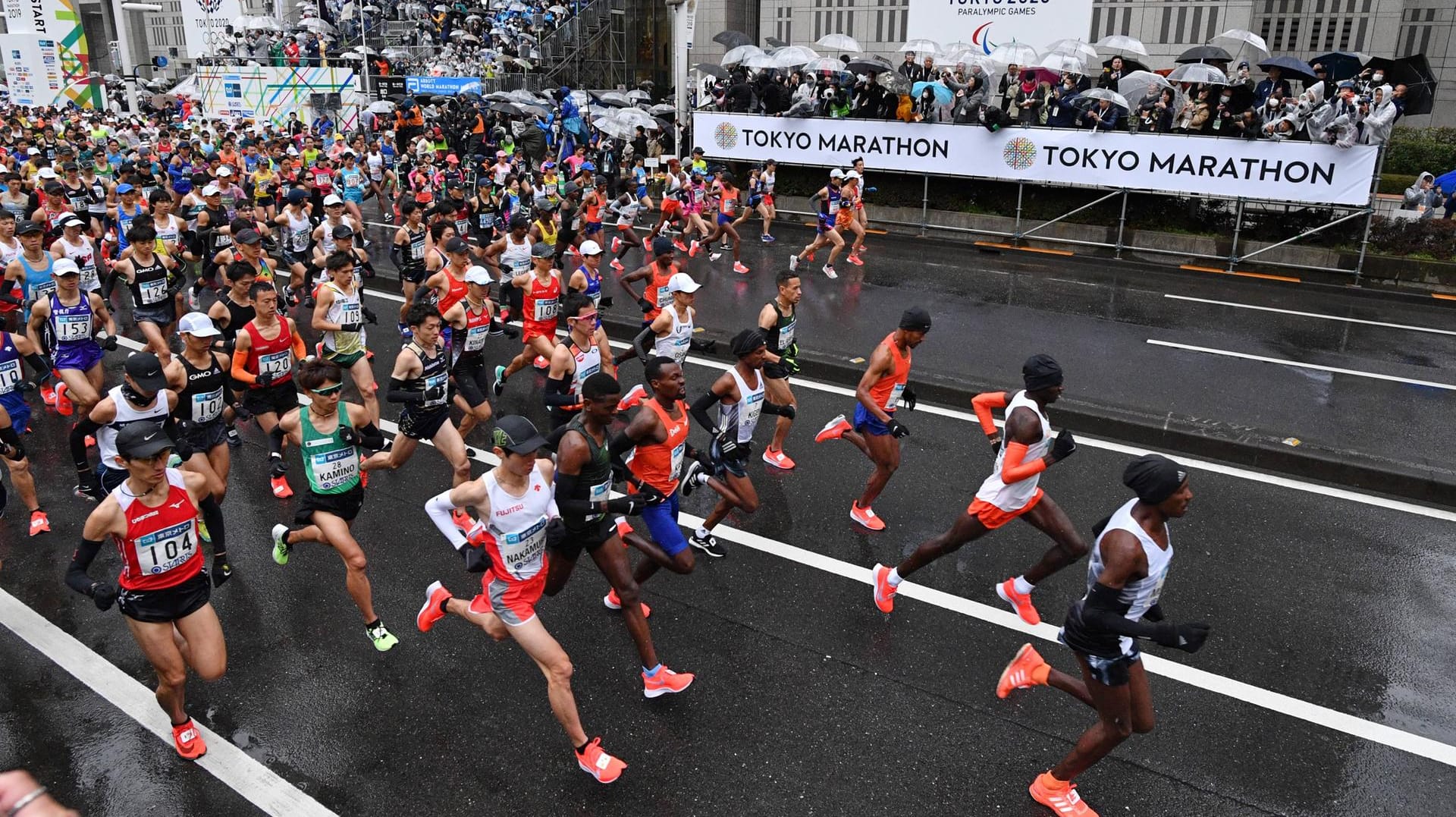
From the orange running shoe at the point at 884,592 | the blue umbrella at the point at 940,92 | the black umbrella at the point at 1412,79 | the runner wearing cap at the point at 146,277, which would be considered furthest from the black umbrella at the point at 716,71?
the orange running shoe at the point at 884,592

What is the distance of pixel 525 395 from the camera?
10422mm

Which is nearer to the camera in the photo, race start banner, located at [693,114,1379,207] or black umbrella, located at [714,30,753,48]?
race start banner, located at [693,114,1379,207]

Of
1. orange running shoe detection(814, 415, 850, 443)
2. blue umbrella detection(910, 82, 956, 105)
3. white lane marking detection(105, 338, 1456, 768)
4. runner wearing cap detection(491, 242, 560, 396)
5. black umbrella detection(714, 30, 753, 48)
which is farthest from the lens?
black umbrella detection(714, 30, 753, 48)

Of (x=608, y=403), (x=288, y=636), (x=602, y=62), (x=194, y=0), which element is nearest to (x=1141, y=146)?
(x=608, y=403)

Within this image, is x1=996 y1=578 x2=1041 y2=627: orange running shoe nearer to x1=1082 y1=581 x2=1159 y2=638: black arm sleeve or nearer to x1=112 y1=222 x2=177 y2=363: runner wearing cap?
x1=1082 y1=581 x2=1159 y2=638: black arm sleeve

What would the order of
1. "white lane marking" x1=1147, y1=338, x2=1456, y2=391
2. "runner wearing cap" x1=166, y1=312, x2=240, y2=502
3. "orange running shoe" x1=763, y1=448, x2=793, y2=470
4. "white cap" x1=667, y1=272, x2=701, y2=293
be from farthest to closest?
"white lane marking" x1=1147, y1=338, x2=1456, y2=391
"orange running shoe" x1=763, y1=448, x2=793, y2=470
"white cap" x1=667, y1=272, x2=701, y2=293
"runner wearing cap" x1=166, y1=312, x2=240, y2=502

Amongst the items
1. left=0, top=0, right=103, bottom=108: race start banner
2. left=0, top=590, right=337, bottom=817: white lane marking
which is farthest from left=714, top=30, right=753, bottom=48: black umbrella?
left=0, top=0, right=103, bottom=108: race start banner

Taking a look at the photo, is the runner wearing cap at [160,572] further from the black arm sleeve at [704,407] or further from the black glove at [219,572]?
the black arm sleeve at [704,407]

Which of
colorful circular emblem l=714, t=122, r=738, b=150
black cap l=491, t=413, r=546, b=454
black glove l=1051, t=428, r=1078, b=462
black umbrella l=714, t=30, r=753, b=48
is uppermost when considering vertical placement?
black umbrella l=714, t=30, r=753, b=48

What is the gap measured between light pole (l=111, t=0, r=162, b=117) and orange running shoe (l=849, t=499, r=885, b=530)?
41013 millimetres

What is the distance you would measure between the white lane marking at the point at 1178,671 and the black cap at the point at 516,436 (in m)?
1.69

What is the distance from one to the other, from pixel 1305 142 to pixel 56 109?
41.0 m

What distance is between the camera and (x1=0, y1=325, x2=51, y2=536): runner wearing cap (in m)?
6.91

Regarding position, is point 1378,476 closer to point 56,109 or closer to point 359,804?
point 359,804
